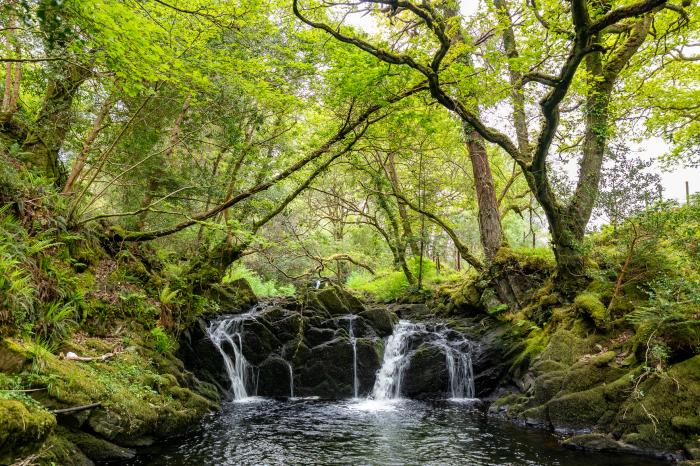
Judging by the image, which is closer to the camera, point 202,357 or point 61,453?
point 61,453

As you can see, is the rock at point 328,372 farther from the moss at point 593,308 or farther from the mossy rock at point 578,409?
the moss at point 593,308

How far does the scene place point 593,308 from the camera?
9.06 meters

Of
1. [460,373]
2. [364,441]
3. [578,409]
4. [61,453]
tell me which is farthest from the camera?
[460,373]

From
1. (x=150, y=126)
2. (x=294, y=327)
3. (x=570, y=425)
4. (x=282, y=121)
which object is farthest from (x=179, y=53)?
(x=570, y=425)

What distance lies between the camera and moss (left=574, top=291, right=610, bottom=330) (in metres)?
8.84

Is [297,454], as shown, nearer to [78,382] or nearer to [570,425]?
[78,382]

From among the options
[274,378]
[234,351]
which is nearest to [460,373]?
[274,378]

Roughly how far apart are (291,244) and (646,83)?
12.0 metres

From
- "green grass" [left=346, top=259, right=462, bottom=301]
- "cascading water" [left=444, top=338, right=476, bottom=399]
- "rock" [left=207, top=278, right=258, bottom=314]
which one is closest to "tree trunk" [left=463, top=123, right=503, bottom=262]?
"cascading water" [left=444, top=338, right=476, bottom=399]

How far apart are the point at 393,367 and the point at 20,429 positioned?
28.9 feet

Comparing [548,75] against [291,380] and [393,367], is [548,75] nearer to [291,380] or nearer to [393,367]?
[393,367]

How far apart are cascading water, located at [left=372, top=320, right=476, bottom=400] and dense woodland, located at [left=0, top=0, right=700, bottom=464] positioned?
166 cm

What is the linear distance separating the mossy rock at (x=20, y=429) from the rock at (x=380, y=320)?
30.5ft

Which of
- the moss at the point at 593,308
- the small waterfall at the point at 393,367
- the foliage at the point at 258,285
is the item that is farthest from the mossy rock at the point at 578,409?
the foliage at the point at 258,285
